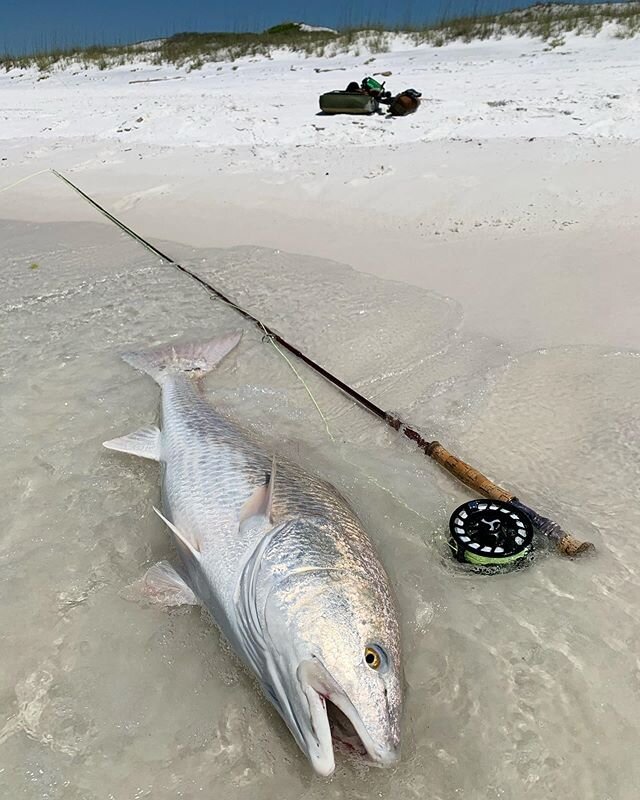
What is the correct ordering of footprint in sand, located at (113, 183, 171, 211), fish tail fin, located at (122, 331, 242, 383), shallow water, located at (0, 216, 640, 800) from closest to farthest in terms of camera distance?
shallow water, located at (0, 216, 640, 800) < fish tail fin, located at (122, 331, 242, 383) < footprint in sand, located at (113, 183, 171, 211)

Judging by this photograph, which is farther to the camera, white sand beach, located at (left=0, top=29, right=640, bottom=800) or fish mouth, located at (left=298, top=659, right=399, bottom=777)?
white sand beach, located at (left=0, top=29, right=640, bottom=800)

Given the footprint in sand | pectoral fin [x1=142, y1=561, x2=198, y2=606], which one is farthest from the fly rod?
the footprint in sand

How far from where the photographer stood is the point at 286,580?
2.43 meters

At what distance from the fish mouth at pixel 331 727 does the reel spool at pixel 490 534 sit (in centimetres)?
106

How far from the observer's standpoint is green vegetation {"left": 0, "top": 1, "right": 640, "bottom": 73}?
15555 millimetres

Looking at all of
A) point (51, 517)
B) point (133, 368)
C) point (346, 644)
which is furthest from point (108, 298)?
point (346, 644)

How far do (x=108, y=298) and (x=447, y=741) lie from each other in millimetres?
4924

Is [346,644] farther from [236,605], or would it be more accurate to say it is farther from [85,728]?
[85,728]

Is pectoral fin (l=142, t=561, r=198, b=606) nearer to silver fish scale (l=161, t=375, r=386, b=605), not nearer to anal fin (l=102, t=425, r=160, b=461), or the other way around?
silver fish scale (l=161, t=375, r=386, b=605)

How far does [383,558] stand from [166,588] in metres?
1.04

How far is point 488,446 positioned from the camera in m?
3.81

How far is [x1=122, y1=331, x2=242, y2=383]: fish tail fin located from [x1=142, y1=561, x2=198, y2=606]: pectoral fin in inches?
68.1

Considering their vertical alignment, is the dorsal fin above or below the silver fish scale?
above

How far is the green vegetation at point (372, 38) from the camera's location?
15555mm
